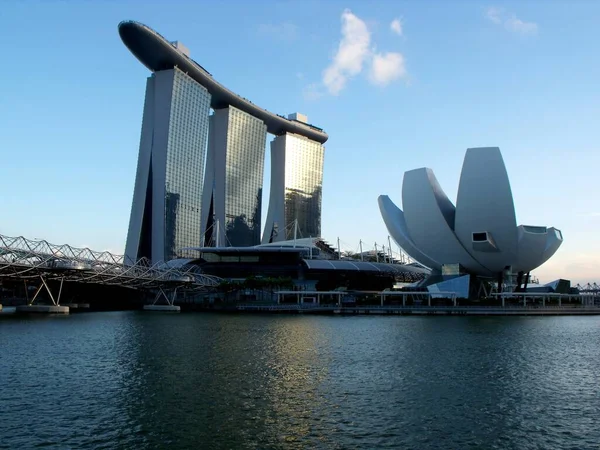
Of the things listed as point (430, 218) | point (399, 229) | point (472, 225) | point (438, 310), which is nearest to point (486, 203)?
point (472, 225)

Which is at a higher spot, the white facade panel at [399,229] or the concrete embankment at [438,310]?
the white facade panel at [399,229]

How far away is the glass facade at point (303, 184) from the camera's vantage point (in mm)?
161250

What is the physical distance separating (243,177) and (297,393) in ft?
407

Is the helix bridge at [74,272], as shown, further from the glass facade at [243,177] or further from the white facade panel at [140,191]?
the glass facade at [243,177]

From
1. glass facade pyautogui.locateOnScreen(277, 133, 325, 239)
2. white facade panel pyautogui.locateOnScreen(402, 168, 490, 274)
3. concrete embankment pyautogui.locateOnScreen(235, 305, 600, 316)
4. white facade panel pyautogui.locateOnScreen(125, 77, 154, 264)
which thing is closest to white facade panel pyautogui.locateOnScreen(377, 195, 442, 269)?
white facade panel pyautogui.locateOnScreen(402, 168, 490, 274)

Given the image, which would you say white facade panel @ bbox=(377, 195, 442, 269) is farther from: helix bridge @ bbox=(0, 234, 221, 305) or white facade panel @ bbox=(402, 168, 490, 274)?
helix bridge @ bbox=(0, 234, 221, 305)

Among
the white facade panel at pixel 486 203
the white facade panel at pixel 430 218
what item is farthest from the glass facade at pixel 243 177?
the white facade panel at pixel 486 203

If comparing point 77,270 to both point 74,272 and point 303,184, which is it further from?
point 303,184

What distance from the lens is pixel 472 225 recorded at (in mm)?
73938

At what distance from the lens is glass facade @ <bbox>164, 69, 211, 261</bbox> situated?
11256 centimetres

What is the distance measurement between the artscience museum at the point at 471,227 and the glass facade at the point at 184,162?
149ft

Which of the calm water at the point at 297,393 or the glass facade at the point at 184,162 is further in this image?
the glass facade at the point at 184,162

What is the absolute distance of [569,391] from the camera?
2259 centimetres

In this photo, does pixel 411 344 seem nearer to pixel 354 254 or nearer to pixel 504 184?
pixel 504 184
